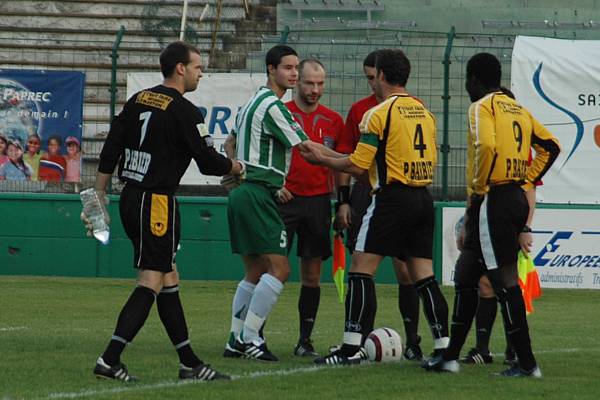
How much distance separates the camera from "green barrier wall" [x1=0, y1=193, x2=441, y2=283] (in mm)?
17781

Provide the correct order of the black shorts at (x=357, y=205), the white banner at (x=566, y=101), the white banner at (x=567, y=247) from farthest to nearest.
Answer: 1. the white banner at (x=566, y=101)
2. the white banner at (x=567, y=247)
3. the black shorts at (x=357, y=205)

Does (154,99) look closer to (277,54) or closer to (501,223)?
(277,54)

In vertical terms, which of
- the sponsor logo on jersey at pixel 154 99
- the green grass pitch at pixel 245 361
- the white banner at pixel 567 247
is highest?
the sponsor logo on jersey at pixel 154 99

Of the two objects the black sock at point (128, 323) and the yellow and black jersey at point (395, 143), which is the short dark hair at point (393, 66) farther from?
the black sock at point (128, 323)

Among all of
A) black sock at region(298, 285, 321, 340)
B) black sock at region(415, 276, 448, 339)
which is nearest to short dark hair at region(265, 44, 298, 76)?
black sock at region(298, 285, 321, 340)

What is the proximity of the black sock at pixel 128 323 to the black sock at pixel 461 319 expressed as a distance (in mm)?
2077

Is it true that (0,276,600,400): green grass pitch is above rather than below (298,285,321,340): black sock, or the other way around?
below

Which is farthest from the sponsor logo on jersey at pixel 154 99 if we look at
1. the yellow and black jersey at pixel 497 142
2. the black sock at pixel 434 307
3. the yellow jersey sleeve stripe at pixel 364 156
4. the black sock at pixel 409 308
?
the black sock at pixel 409 308

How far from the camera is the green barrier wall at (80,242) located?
17781 mm

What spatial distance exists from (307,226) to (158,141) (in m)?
2.39

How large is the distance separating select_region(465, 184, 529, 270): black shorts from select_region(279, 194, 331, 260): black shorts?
6.28 ft

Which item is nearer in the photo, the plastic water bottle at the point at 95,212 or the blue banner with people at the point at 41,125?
the plastic water bottle at the point at 95,212

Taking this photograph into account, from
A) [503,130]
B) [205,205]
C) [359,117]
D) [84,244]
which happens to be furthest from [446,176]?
[503,130]

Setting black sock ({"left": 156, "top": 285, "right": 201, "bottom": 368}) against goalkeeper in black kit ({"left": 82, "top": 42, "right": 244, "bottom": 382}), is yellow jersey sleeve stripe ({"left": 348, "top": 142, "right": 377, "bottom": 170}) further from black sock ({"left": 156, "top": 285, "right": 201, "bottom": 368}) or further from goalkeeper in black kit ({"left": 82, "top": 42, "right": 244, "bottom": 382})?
black sock ({"left": 156, "top": 285, "right": 201, "bottom": 368})
